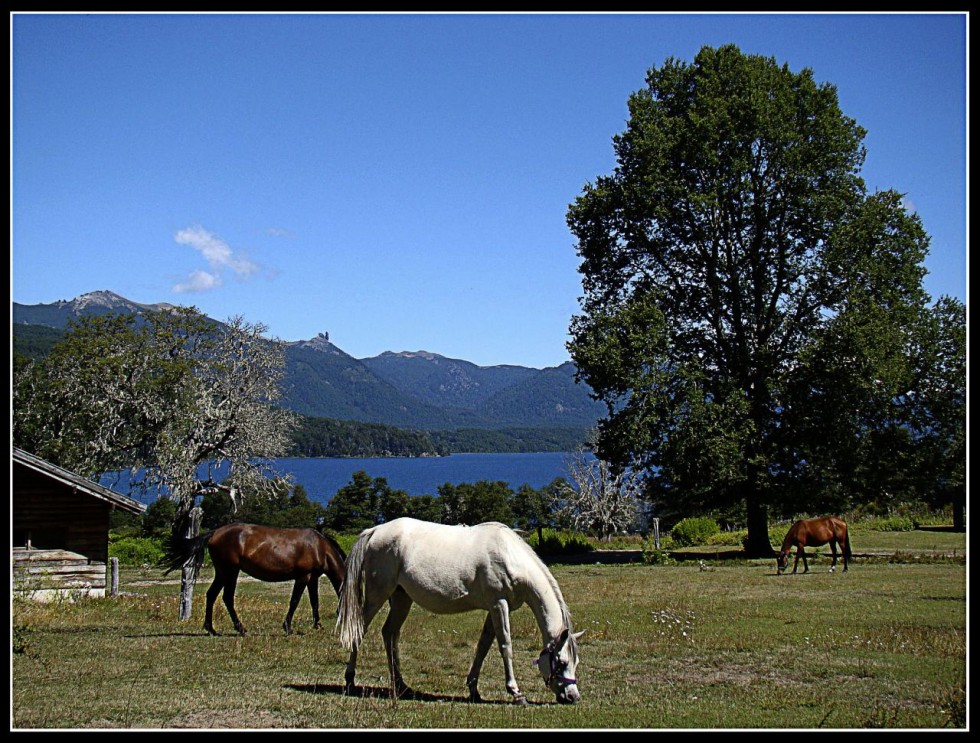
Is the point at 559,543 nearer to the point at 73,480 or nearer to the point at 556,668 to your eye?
the point at 73,480

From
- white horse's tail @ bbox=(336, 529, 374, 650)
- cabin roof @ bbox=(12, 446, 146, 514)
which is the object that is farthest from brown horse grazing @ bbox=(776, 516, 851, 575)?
white horse's tail @ bbox=(336, 529, 374, 650)

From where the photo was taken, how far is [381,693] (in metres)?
9.78

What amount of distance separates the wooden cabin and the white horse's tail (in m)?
12.1

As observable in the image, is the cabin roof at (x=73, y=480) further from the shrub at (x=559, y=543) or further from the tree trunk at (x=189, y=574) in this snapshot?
the shrub at (x=559, y=543)

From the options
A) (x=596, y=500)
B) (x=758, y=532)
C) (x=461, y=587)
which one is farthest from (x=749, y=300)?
(x=596, y=500)

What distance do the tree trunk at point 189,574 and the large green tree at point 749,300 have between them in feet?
52.3

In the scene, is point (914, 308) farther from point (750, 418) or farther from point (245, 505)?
point (245, 505)

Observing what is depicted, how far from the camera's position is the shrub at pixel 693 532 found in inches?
1566

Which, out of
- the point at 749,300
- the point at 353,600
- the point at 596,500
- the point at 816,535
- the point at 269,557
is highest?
the point at 749,300

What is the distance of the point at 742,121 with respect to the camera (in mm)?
29828

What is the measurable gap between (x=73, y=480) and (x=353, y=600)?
12388 mm

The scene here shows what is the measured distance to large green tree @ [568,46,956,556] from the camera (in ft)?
95.9

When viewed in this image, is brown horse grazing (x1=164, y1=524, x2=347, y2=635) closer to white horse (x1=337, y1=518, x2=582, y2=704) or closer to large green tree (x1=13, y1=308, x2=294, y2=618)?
white horse (x1=337, y1=518, x2=582, y2=704)

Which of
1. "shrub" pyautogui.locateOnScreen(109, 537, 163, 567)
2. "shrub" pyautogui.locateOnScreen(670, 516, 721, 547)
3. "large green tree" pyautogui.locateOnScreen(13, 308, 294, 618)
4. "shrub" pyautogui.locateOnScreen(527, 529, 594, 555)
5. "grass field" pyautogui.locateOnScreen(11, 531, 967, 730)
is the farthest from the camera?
"large green tree" pyautogui.locateOnScreen(13, 308, 294, 618)
